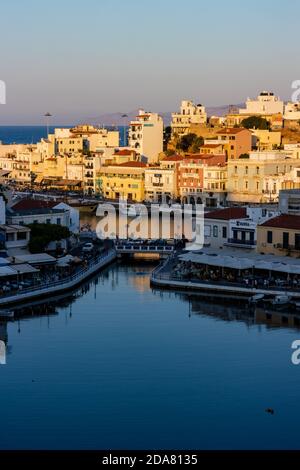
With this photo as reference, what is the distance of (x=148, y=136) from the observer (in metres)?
53.7

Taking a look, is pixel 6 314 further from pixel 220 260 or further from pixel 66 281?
pixel 220 260

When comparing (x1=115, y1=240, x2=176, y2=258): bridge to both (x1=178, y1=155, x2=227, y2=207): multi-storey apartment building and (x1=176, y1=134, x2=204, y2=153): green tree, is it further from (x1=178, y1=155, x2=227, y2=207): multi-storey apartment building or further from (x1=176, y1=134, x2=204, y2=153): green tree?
(x1=176, y1=134, x2=204, y2=153): green tree

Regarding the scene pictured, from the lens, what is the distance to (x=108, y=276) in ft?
82.0

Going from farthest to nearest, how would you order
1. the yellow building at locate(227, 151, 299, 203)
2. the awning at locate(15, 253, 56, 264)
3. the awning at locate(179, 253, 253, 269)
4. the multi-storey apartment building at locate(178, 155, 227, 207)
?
the multi-storey apartment building at locate(178, 155, 227, 207) < the yellow building at locate(227, 151, 299, 203) < the awning at locate(15, 253, 56, 264) < the awning at locate(179, 253, 253, 269)

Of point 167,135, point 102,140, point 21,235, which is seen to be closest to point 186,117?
point 167,135

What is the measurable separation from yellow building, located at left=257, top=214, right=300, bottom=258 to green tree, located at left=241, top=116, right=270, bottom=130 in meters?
29.6

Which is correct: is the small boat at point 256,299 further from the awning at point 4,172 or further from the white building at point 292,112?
the awning at point 4,172

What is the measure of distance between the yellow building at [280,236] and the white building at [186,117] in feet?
109

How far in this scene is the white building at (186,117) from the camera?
189 ft

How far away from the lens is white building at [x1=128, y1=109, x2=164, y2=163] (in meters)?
53.4

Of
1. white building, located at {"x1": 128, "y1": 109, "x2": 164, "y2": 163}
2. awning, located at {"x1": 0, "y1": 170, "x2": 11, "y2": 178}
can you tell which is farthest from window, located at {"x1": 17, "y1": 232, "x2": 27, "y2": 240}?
awning, located at {"x1": 0, "y1": 170, "x2": 11, "y2": 178}

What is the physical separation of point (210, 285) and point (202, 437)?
32.3 ft

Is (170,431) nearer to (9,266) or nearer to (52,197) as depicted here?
(9,266)

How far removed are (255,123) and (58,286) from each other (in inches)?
1302
